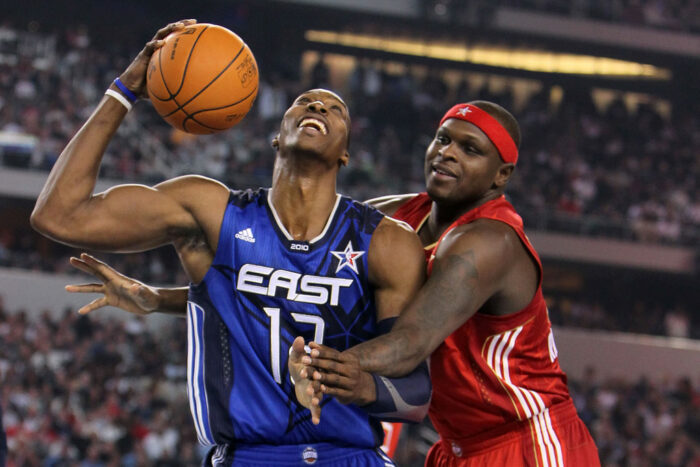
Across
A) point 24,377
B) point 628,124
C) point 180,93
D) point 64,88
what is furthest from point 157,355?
point 628,124

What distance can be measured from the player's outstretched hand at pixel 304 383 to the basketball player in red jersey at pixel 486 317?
65 cm

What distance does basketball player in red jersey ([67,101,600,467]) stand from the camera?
353 centimetres

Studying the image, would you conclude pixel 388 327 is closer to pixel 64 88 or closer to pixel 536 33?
pixel 64 88

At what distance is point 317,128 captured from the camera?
3.47 meters

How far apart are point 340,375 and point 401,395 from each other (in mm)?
413

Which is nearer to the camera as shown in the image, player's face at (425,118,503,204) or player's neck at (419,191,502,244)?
player's face at (425,118,503,204)

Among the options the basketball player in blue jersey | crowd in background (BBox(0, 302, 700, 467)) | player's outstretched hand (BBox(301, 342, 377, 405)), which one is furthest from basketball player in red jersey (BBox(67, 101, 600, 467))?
crowd in background (BBox(0, 302, 700, 467))

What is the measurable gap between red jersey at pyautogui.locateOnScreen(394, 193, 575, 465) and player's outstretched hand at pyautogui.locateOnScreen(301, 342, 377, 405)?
0.98 m

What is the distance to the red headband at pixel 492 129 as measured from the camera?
13.3ft

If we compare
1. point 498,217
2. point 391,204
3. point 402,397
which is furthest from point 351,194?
point 402,397

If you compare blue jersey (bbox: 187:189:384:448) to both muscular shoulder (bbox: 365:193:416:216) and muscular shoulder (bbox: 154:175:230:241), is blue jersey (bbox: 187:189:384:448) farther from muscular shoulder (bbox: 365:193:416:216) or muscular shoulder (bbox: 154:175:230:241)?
muscular shoulder (bbox: 365:193:416:216)

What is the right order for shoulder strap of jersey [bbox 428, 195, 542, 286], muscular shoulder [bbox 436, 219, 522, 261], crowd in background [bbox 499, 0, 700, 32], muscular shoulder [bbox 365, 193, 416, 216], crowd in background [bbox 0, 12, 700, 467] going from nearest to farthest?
muscular shoulder [bbox 436, 219, 522, 261] → shoulder strap of jersey [bbox 428, 195, 542, 286] → muscular shoulder [bbox 365, 193, 416, 216] → crowd in background [bbox 0, 12, 700, 467] → crowd in background [bbox 499, 0, 700, 32]

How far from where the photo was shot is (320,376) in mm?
2703

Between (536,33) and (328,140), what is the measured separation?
18008 millimetres
